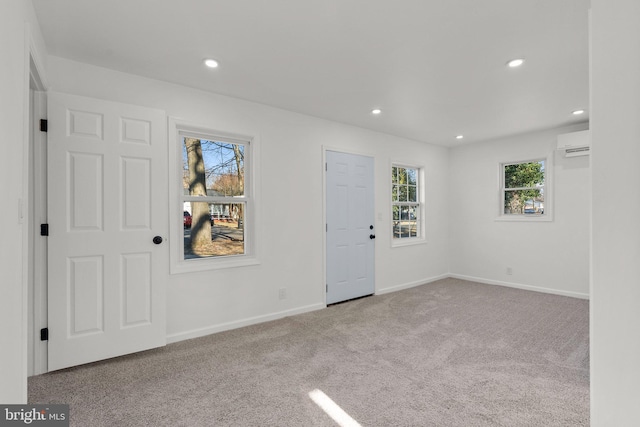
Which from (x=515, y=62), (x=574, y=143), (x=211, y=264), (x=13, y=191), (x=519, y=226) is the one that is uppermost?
(x=515, y=62)

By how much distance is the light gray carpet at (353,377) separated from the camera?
1.93 meters

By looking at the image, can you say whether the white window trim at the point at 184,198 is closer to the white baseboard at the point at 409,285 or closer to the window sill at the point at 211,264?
the window sill at the point at 211,264

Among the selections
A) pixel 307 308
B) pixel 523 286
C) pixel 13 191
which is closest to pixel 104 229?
pixel 13 191

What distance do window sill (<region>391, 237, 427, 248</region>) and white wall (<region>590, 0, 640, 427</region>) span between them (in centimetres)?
389

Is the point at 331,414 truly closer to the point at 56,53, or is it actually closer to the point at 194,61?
the point at 194,61

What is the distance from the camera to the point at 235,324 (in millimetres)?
3354

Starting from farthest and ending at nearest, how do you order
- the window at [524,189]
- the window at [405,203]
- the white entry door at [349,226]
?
the window at [405,203] < the window at [524,189] < the white entry door at [349,226]

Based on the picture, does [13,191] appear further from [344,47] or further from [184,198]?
[344,47]

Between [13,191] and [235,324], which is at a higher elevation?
[13,191]

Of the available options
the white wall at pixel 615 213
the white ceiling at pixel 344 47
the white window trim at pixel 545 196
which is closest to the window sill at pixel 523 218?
the white window trim at pixel 545 196

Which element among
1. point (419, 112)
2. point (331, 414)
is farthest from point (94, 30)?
point (419, 112)

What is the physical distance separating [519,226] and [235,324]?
4.57 m

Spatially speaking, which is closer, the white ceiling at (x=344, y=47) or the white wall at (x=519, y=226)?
the white ceiling at (x=344, y=47)

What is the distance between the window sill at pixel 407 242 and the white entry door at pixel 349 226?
1.77 feet
